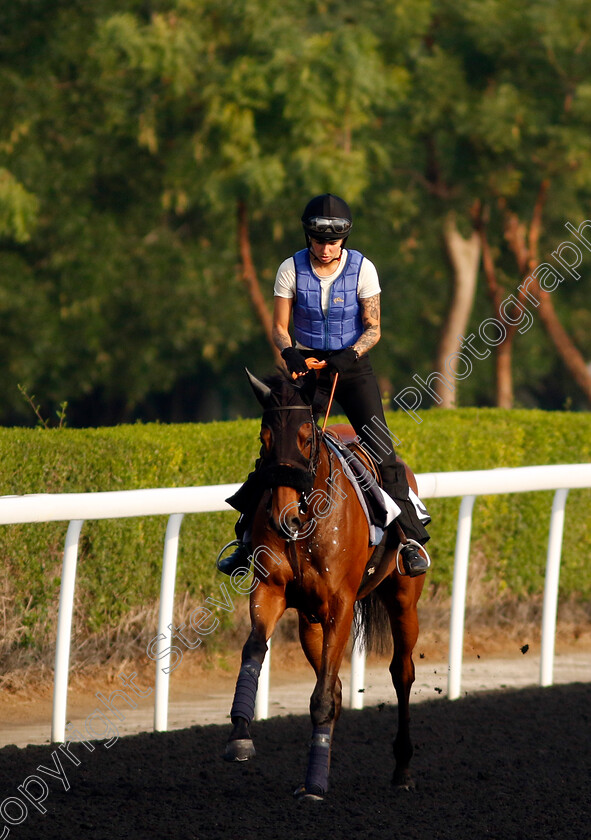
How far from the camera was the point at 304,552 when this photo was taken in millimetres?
5133

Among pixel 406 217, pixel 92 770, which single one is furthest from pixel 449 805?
pixel 406 217

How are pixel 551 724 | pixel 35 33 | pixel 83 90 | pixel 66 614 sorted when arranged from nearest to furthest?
pixel 66 614 < pixel 551 724 < pixel 35 33 < pixel 83 90

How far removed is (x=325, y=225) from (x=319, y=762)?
2315mm

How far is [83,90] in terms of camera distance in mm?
22078

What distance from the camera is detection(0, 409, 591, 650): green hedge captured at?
7227 mm

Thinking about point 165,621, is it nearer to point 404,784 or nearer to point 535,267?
point 404,784

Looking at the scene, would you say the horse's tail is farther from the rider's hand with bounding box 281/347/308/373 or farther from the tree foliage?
the tree foliage

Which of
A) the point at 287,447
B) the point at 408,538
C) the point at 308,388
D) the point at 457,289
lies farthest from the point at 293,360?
the point at 457,289

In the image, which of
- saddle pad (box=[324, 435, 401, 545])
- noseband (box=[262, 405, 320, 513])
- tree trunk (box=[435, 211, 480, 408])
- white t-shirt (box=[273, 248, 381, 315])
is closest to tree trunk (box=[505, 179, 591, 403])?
tree trunk (box=[435, 211, 480, 408])

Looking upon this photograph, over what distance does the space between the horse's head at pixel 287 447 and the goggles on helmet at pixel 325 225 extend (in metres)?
0.81

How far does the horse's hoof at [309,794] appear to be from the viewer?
4.98 m

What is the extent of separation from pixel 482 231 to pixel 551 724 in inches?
621

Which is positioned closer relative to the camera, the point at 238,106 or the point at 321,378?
the point at 321,378

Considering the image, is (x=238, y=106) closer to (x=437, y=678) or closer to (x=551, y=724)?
(x=437, y=678)
